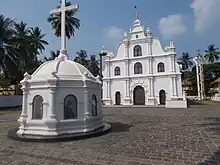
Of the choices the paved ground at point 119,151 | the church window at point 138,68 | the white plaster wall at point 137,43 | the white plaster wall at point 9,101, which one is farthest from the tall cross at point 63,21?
the white plaster wall at point 9,101

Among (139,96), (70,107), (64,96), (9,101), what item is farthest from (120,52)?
(64,96)

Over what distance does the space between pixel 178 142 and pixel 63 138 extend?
154 inches

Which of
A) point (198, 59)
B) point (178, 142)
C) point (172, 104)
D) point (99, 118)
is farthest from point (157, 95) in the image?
point (178, 142)

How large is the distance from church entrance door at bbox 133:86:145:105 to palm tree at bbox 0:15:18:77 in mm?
17320

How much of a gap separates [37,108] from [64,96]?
4.22 ft

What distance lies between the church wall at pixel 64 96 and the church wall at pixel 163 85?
20.0m

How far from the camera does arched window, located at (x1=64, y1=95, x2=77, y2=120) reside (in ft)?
24.8

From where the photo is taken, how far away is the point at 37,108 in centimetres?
776

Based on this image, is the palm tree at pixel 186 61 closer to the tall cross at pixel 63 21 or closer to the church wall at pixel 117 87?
the church wall at pixel 117 87

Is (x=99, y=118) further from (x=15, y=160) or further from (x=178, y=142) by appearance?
(x=15, y=160)

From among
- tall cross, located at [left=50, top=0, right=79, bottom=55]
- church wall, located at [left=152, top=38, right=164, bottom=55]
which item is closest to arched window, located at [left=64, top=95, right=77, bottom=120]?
tall cross, located at [left=50, top=0, right=79, bottom=55]

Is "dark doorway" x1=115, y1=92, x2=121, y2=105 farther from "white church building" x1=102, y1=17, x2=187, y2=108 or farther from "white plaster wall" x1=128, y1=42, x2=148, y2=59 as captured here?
"white plaster wall" x1=128, y1=42, x2=148, y2=59

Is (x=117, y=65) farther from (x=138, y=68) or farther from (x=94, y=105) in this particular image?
(x=94, y=105)

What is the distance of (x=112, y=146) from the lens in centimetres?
592
